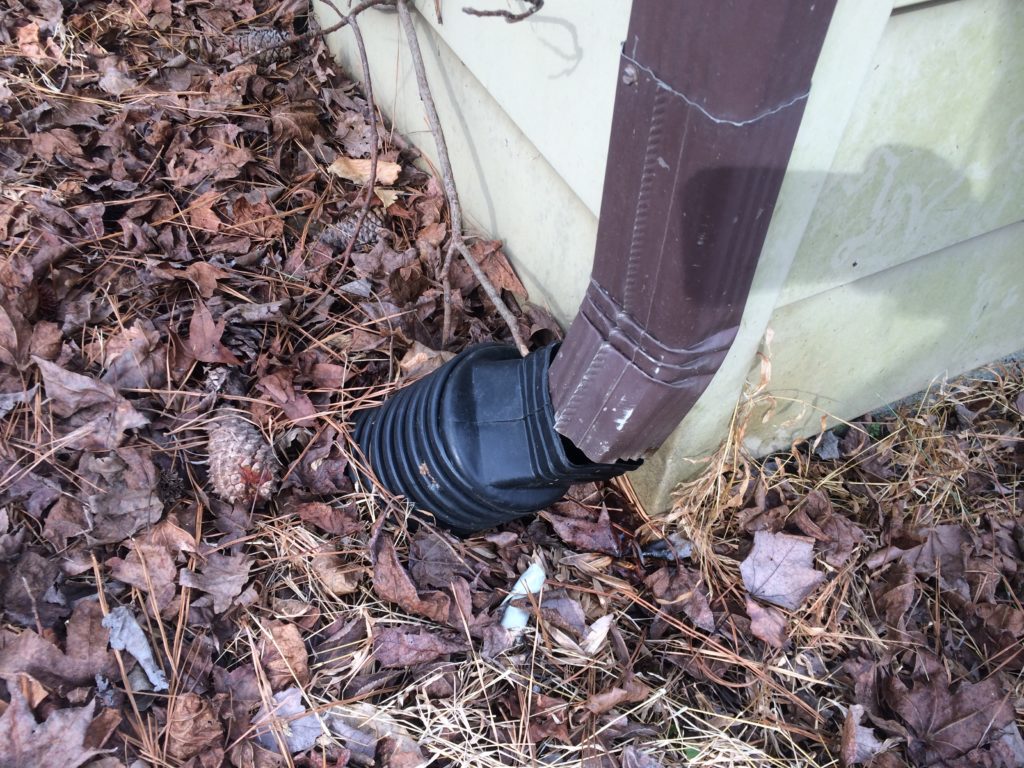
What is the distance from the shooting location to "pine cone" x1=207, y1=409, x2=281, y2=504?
1.78m

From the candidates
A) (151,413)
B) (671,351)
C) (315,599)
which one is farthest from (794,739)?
(151,413)

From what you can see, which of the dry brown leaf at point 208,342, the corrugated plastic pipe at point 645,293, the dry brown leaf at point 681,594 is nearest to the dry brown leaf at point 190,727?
the corrugated plastic pipe at point 645,293

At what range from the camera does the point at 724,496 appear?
188cm

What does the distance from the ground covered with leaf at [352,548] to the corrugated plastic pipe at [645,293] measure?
22 cm

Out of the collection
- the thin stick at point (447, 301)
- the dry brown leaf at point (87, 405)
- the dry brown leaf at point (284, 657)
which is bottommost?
the dry brown leaf at point (284, 657)

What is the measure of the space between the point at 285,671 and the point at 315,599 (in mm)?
173

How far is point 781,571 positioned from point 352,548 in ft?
3.34

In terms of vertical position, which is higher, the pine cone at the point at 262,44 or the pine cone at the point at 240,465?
the pine cone at the point at 262,44

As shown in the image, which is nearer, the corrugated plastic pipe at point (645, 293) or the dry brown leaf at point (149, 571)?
the corrugated plastic pipe at point (645, 293)

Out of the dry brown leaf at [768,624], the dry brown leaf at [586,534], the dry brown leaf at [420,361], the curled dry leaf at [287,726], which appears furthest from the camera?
the dry brown leaf at [420,361]

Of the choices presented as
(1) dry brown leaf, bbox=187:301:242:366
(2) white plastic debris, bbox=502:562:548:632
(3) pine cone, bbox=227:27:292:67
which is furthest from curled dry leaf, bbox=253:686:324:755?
(3) pine cone, bbox=227:27:292:67

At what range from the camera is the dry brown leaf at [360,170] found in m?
2.48

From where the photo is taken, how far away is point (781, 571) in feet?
5.96

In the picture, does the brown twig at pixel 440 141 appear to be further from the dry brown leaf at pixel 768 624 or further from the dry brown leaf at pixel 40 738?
the dry brown leaf at pixel 40 738
